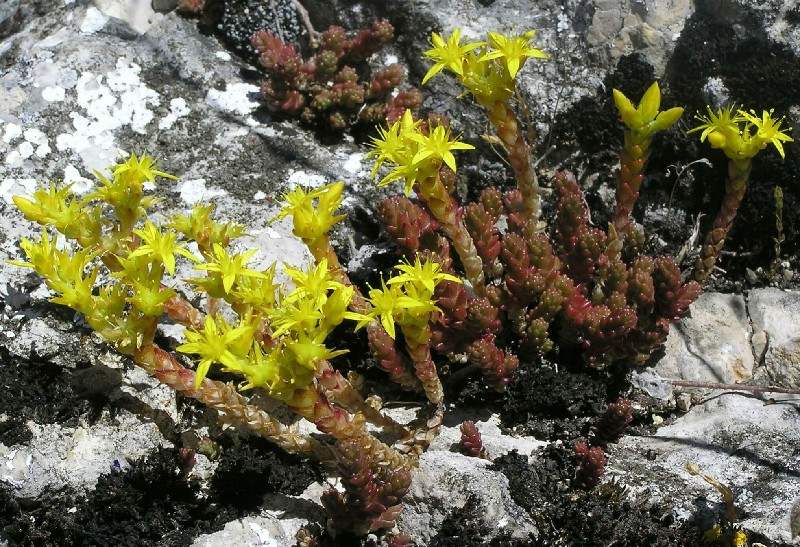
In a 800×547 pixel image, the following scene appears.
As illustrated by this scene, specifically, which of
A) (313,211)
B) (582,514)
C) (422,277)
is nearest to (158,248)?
(313,211)

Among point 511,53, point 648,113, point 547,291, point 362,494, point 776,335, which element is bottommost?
point 362,494

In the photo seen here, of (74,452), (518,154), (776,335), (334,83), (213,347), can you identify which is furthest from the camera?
(334,83)

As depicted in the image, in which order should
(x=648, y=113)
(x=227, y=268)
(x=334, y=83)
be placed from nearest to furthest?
(x=227, y=268) → (x=648, y=113) → (x=334, y=83)

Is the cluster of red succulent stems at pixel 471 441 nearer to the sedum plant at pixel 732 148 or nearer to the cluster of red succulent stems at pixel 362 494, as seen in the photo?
the cluster of red succulent stems at pixel 362 494

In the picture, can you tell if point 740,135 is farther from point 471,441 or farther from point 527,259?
point 471,441

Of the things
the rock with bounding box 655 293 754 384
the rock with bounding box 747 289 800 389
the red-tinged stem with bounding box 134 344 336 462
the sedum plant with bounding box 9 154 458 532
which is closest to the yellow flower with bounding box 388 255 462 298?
the sedum plant with bounding box 9 154 458 532

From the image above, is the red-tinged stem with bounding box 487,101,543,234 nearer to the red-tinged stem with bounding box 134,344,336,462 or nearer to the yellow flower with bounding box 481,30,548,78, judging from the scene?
the yellow flower with bounding box 481,30,548,78
